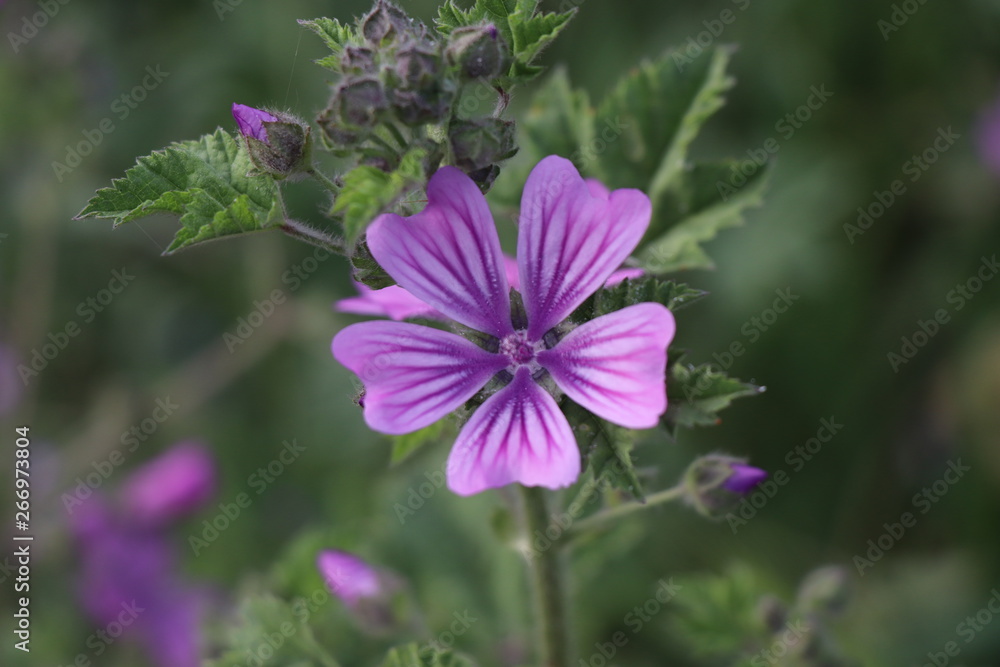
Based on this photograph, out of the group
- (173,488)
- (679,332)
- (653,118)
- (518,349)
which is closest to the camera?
(518,349)

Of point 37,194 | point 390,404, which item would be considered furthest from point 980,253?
point 37,194

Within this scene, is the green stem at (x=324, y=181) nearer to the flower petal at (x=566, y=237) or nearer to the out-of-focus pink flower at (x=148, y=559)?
the flower petal at (x=566, y=237)

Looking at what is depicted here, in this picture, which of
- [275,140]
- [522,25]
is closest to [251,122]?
[275,140]

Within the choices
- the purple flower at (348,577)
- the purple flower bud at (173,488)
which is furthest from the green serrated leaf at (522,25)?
the purple flower bud at (173,488)

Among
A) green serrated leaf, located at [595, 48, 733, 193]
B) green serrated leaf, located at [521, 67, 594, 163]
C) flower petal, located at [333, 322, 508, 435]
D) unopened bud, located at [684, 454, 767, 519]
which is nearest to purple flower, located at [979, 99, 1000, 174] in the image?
green serrated leaf, located at [595, 48, 733, 193]

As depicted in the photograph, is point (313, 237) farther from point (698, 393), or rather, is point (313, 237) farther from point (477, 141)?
point (698, 393)

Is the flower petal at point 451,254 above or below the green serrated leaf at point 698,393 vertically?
above

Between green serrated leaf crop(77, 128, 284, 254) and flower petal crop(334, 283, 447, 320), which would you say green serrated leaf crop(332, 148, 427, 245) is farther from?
flower petal crop(334, 283, 447, 320)
